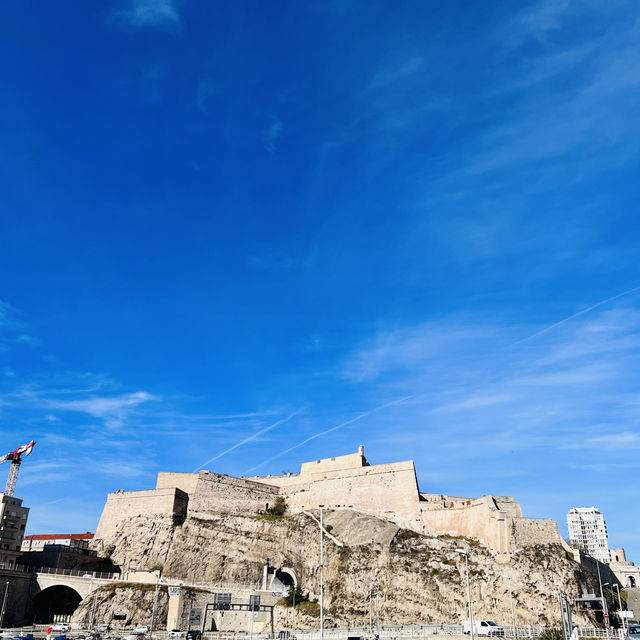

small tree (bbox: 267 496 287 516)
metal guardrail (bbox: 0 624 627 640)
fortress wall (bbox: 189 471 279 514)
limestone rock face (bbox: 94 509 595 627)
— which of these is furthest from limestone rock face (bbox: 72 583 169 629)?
small tree (bbox: 267 496 287 516)

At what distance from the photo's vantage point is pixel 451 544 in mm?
74500

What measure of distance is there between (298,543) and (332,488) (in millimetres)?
11626

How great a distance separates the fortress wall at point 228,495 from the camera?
94.8 metres

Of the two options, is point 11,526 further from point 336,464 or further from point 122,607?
point 336,464

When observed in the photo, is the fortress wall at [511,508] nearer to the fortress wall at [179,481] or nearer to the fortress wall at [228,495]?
the fortress wall at [228,495]

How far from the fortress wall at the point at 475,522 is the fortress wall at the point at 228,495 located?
1189 inches

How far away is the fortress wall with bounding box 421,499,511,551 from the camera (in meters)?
70.7

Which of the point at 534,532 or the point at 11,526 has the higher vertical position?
the point at 11,526

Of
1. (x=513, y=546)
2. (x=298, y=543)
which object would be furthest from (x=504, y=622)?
(x=298, y=543)

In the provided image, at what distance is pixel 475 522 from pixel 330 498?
26106 millimetres

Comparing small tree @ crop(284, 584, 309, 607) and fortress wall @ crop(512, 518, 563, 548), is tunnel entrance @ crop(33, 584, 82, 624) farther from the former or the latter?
fortress wall @ crop(512, 518, 563, 548)

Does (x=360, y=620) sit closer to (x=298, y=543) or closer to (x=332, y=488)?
(x=298, y=543)

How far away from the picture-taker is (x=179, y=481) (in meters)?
98.1

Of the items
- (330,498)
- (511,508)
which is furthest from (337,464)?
(511,508)
